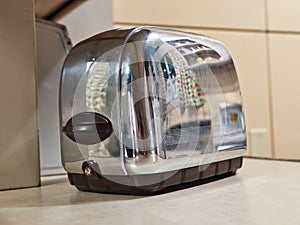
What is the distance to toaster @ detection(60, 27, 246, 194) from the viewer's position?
45cm

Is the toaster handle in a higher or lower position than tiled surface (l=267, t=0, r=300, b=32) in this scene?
lower

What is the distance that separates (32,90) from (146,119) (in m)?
0.20

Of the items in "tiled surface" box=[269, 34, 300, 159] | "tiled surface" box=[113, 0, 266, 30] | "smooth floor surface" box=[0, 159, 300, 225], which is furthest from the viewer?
"tiled surface" box=[269, 34, 300, 159]

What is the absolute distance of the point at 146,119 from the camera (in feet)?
1.48

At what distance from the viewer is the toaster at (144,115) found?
1.49 feet

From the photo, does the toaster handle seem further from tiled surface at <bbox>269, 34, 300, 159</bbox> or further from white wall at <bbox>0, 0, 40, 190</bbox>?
tiled surface at <bbox>269, 34, 300, 159</bbox>

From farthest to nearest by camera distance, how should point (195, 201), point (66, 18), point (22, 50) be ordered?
point (66, 18)
point (22, 50)
point (195, 201)

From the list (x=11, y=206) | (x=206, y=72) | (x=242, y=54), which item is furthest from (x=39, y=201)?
(x=242, y=54)

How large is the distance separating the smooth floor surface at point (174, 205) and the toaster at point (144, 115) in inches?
1.0

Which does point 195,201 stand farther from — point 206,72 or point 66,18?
point 66,18

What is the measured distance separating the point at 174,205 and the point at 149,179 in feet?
0.21

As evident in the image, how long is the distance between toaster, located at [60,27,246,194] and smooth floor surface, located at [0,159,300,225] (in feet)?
0.08

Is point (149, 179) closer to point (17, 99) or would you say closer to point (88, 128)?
point (88, 128)

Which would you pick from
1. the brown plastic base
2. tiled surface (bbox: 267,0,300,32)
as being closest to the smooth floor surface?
the brown plastic base
